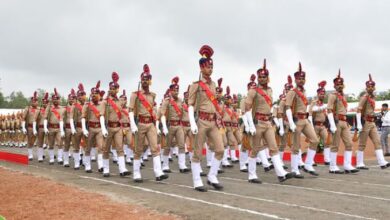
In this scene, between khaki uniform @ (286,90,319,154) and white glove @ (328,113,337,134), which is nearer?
khaki uniform @ (286,90,319,154)

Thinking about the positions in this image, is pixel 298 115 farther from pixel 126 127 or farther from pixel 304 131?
pixel 126 127

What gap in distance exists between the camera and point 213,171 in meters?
10.1

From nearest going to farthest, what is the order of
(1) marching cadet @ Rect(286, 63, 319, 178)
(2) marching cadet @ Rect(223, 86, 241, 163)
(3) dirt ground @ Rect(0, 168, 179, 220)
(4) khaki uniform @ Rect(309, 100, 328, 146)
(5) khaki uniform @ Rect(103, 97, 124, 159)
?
(3) dirt ground @ Rect(0, 168, 179, 220), (1) marching cadet @ Rect(286, 63, 319, 178), (5) khaki uniform @ Rect(103, 97, 124, 159), (4) khaki uniform @ Rect(309, 100, 328, 146), (2) marching cadet @ Rect(223, 86, 241, 163)

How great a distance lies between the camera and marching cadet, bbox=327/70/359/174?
1284 cm

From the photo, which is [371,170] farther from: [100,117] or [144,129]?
[100,117]

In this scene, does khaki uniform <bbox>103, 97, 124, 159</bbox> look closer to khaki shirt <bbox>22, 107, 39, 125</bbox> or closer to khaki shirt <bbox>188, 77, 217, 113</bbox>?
khaki shirt <bbox>188, 77, 217, 113</bbox>

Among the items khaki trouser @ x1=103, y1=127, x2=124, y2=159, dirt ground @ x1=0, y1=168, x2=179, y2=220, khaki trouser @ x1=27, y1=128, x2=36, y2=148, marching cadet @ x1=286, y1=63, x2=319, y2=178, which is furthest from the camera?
khaki trouser @ x1=27, y1=128, x2=36, y2=148

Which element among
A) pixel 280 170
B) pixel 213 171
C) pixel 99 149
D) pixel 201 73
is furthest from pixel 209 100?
pixel 99 149

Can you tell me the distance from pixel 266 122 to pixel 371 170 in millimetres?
4638

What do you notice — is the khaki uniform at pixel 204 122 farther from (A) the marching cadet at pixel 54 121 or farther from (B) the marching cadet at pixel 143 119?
(A) the marching cadet at pixel 54 121

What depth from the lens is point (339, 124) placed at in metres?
12.9

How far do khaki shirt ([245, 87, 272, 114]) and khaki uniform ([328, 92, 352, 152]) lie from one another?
282cm

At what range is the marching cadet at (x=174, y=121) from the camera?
1412cm

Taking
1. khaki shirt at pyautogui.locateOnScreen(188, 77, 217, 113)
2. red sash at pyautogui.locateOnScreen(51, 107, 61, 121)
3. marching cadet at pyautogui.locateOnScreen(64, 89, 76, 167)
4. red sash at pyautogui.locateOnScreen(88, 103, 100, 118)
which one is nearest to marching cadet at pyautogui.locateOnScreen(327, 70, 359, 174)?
khaki shirt at pyautogui.locateOnScreen(188, 77, 217, 113)
